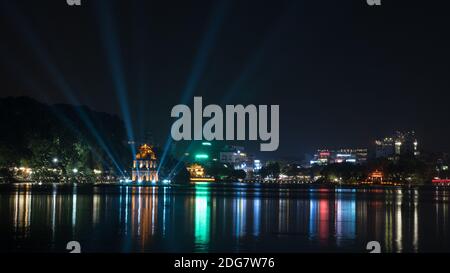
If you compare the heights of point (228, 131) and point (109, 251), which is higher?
point (228, 131)

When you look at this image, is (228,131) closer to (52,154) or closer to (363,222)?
(363,222)

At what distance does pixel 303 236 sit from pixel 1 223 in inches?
577

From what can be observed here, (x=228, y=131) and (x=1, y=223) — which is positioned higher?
(x=228, y=131)

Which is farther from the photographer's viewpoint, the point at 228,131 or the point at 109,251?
the point at 228,131

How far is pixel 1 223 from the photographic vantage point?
111ft

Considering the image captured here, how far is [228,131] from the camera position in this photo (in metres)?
44.7

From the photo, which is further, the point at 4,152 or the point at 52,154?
the point at 52,154

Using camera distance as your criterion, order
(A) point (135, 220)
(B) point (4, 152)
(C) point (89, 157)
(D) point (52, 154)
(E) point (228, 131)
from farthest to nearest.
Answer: (C) point (89, 157), (D) point (52, 154), (B) point (4, 152), (E) point (228, 131), (A) point (135, 220)

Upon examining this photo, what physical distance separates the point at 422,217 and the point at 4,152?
63.9 metres
